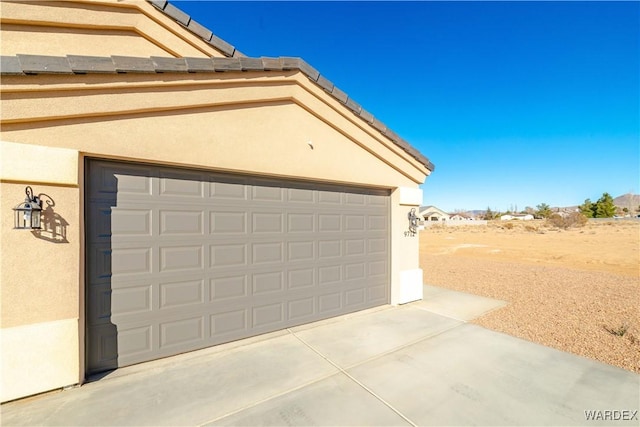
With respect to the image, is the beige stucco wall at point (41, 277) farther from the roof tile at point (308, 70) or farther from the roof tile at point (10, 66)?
the roof tile at point (308, 70)

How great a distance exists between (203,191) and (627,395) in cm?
616

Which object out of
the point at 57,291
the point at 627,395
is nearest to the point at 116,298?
the point at 57,291

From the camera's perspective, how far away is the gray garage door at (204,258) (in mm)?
3641

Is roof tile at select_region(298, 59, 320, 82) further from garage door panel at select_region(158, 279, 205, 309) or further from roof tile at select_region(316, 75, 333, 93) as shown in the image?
garage door panel at select_region(158, 279, 205, 309)

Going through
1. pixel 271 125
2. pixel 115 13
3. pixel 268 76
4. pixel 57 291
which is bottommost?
pixel 57 291

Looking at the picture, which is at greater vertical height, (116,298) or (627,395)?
(116,298)

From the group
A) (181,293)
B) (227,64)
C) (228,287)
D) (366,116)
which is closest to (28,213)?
(181,293)

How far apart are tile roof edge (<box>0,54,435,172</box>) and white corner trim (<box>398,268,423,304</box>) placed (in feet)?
10.9

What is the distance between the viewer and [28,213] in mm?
2971

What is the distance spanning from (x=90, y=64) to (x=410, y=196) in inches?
247

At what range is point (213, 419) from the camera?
9.16 ft

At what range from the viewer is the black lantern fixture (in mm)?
2961

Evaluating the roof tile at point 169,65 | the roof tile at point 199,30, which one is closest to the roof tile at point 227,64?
the roof tile at point 169,65

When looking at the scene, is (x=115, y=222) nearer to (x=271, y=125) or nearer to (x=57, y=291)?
(x=57, y=291)
